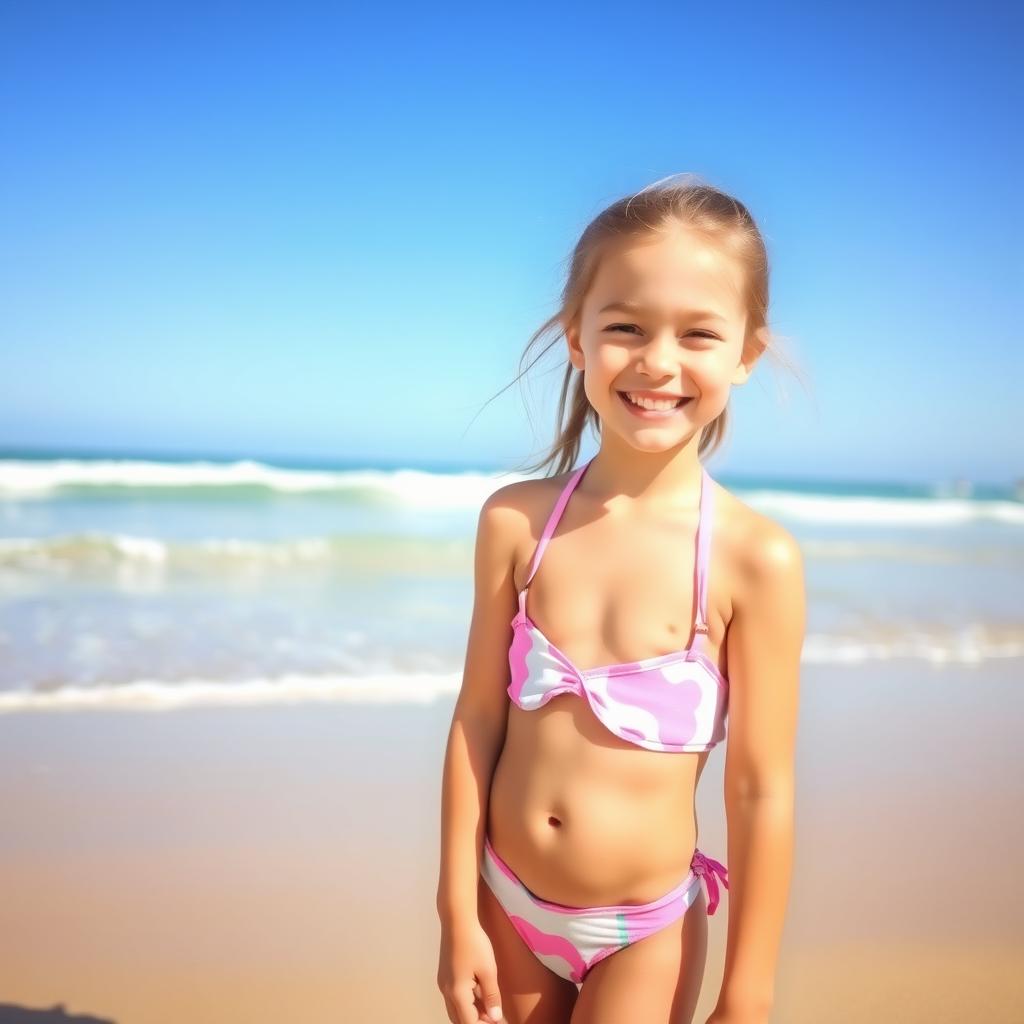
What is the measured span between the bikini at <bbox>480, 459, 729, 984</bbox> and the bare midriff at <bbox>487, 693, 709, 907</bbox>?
26 mm

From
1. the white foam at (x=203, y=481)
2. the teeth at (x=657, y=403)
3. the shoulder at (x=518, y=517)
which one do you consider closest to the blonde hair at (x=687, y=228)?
the teeth at (x=657, y=403)

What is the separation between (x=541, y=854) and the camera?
1.64 meters

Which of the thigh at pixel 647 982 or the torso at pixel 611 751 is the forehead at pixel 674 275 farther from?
the thigh at pixel 647 982

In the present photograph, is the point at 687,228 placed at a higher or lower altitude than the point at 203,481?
higher

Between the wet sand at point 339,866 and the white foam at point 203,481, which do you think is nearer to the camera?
the wet sand at point 339,866

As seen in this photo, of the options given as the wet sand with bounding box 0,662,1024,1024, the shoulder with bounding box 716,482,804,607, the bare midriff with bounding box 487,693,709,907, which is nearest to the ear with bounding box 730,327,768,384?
the shoulder with bounding box 716,482,804,607

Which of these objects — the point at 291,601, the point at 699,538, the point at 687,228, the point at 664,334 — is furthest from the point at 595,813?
the point at 291,601

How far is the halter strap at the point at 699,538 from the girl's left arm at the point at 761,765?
2.4 inches

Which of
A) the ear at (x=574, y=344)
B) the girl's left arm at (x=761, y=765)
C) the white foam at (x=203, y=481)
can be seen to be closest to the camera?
the girl's left arm at (x=761, y=765)

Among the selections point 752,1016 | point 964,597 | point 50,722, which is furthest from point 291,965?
point 964,597

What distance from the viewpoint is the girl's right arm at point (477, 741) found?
1.67m

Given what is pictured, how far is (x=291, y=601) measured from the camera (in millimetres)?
7328

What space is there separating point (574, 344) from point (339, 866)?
2.28 meters

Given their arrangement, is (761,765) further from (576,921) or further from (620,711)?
(576,921)
